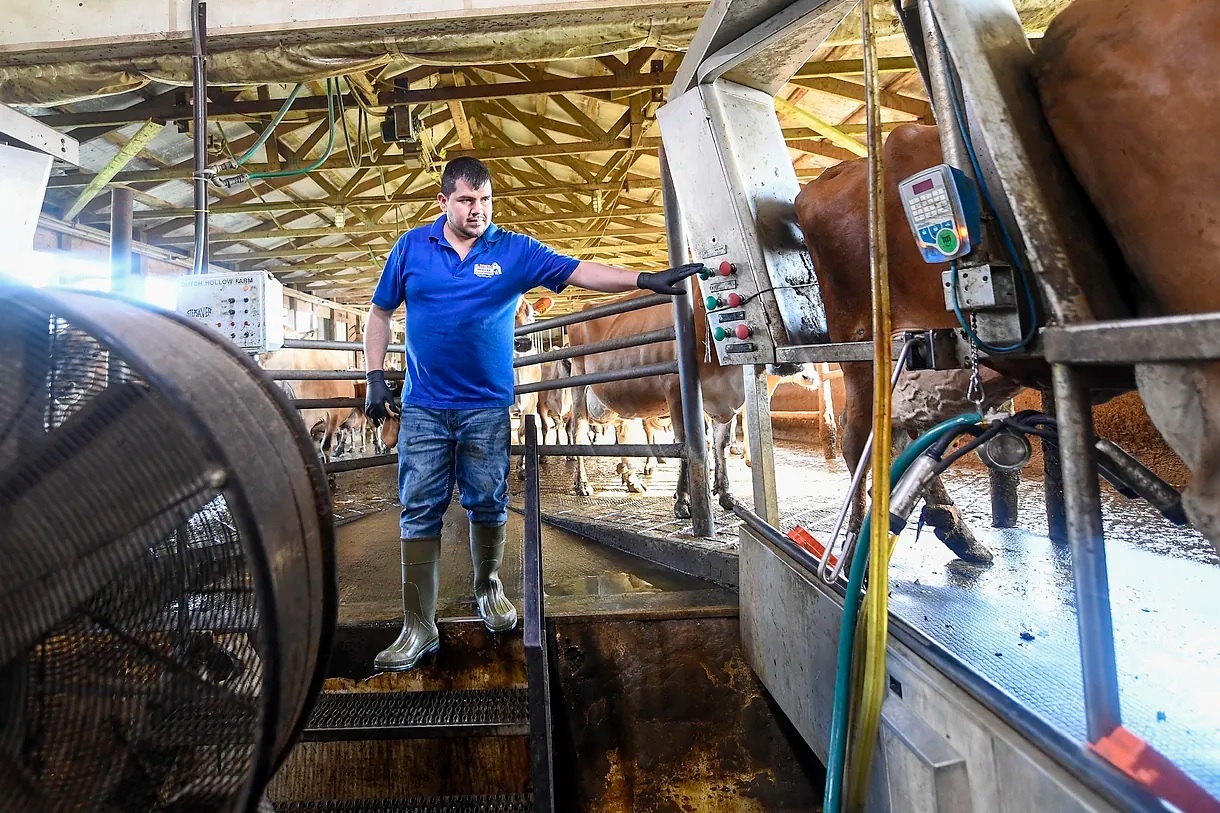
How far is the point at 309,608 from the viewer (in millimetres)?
959

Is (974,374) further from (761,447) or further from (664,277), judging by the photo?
(664,277)

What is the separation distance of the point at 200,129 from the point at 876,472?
10.6 feet

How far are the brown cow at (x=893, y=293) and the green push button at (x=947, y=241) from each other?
885mm

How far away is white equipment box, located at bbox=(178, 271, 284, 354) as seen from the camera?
8.19 feet

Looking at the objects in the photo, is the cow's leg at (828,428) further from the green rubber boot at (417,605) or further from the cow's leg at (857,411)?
the green rubber boot at (417,605)

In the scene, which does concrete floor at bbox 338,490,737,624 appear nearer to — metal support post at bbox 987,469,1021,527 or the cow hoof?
the cow hoof

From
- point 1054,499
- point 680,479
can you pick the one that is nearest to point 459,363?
point 680,479

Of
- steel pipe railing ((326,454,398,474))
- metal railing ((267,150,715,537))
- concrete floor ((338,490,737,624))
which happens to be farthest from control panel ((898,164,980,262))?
steel pipe railing ((326,454,398,474))

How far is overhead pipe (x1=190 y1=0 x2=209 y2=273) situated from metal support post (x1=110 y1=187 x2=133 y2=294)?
647mm

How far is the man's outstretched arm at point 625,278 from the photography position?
6.99 feet

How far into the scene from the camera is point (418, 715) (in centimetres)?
188

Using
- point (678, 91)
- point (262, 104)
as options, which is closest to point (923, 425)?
point (678, 91)

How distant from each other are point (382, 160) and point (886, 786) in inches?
288

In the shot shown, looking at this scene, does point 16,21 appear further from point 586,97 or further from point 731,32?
point 586,97
